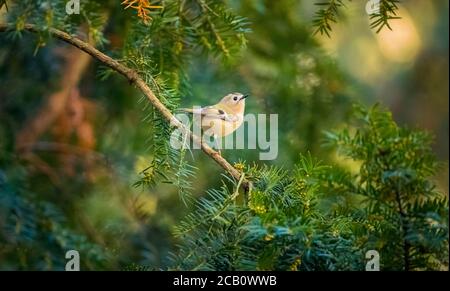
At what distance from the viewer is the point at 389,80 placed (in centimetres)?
454

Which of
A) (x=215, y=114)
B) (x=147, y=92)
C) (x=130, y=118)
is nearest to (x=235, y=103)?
(x=215, y=114)

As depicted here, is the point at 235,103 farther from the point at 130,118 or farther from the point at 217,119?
the point at 130,118

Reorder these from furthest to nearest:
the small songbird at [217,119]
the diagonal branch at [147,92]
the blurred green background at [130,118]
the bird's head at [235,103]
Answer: the blurred green background at [130,118]
the bird's head at [235,103]
the small songbird at [217,119]
the diagonal branch at [147,92]

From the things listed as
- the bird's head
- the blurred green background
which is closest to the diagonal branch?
the bird's head

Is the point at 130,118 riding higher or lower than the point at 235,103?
higher

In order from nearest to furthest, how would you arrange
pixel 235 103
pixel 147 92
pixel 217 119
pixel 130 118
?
pixel 147 92, pixel 217 119, pixel 235 103, pixel 130 118

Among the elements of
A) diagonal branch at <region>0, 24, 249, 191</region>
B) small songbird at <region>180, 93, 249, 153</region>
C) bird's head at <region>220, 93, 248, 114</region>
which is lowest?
diagonal branch at <region>0, 24, 249, 191</region>

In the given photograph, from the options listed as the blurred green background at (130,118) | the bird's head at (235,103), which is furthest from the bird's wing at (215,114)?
the blurred green background at (130,118)

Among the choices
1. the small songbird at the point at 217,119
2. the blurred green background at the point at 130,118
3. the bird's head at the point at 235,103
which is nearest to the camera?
the small songbird at the point at 217,119

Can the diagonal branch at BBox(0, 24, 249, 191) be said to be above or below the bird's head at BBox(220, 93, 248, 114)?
below

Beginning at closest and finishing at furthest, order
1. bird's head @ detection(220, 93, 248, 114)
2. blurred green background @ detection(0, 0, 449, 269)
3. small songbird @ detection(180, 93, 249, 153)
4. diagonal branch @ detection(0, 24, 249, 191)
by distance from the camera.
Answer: diagonal branch @ detection(0, 24, 249, 191) → small songbird @ detection(180, 93, 249, 153) → bird's head @ detection(220, 93, 248, 114) → blurred green background @ detection(0, 0, 449, 269)

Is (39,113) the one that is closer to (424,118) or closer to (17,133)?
(17,133)

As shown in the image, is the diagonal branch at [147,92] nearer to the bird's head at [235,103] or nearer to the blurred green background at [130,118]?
the bird's head at [235,103]

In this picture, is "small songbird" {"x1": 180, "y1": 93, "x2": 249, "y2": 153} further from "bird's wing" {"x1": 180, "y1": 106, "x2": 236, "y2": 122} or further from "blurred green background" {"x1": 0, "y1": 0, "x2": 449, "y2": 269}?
"blurred green background" {"x1": 0, "y1": 0, "x2": 449, "y2": 269}
